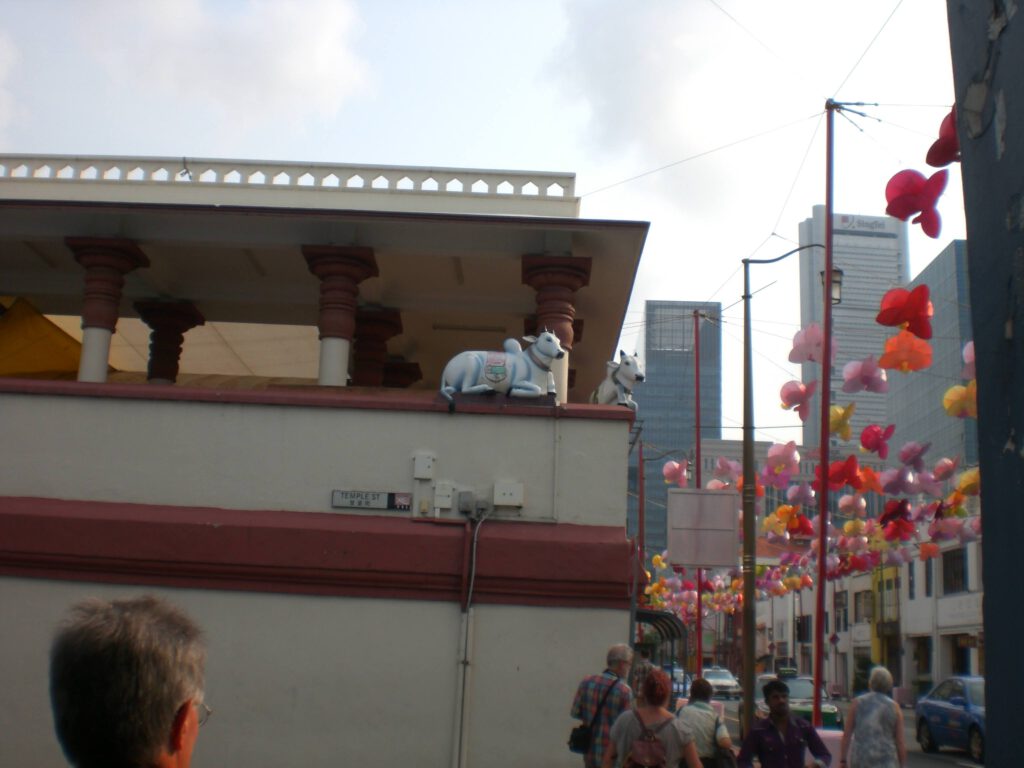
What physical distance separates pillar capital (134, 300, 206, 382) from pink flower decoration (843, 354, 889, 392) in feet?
27.9

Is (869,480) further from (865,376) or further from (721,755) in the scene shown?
(721,755)

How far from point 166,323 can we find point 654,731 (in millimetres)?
10643

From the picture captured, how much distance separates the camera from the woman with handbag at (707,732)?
818 cm

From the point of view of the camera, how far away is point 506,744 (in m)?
9.41

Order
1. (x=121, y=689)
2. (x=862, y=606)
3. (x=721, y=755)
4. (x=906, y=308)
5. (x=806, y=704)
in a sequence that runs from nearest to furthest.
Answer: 1. (x=121, y=689)
2. (x=721, y=755)
3. (x=906, y=308)
4. (x=806, y=704)
5. (x=862, y=606)

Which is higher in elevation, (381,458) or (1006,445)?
(381,458)

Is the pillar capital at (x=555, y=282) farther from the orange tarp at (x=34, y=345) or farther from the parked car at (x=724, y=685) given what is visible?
the parked car at (x=724, y=685)

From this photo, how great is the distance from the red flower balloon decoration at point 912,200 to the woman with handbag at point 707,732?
3.66 m

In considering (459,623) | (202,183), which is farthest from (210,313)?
(459,623)

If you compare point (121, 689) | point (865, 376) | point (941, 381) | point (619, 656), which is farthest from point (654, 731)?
point (941, 381)

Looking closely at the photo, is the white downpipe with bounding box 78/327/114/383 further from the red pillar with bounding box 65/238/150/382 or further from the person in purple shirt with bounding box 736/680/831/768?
the person in purple shirt with bounding box 736/680/831/768

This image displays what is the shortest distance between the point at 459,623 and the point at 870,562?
43.1 feet

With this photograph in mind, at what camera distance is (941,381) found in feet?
267

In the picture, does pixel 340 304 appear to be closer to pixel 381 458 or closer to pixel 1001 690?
pixel 381 458
